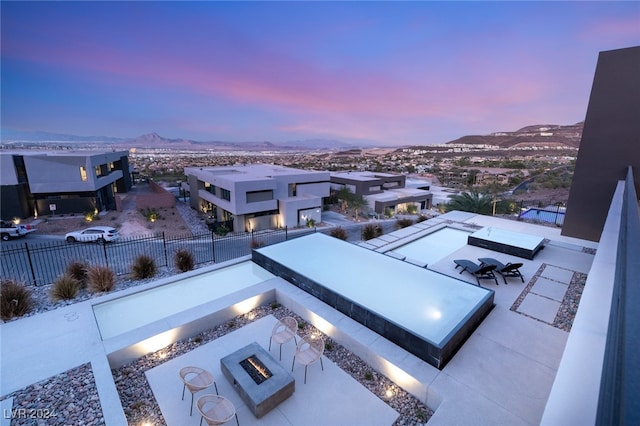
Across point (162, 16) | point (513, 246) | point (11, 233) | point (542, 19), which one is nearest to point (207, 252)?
point (11, 233)

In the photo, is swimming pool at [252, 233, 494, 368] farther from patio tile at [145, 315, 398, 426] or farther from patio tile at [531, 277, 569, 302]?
patio tile at [531, 277, 569, 302]

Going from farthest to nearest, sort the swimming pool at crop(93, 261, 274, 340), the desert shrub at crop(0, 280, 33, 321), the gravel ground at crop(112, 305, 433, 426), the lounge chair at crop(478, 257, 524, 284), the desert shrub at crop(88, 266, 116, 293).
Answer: the desert shrub at crop(88, 266, 116, 293)
the lounge chair at crop(478, 257, 524, 284)
the desert shrub at crop(0, 280, 33, 321)
the swimming pool at crop(93, 261, 274, 340)
the gravel ground at crop(112, 305, 433, 426)

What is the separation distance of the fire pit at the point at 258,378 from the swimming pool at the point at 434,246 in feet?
21.9

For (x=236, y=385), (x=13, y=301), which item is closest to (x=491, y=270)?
(x=236, y=385)

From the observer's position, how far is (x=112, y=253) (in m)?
15.6

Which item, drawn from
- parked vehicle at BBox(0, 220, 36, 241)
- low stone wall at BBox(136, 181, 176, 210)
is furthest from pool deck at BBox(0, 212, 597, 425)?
low stone wall at BBox(136, 181, 176, 210)

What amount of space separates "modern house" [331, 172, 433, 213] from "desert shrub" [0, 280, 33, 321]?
28.4m

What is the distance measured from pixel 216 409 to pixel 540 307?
7537 millimetres

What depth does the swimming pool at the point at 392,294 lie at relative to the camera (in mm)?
5414

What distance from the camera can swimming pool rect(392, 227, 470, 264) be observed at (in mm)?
10418

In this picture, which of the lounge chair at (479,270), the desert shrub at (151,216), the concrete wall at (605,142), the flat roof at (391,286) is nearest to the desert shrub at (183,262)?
the flat roof at (391,286)

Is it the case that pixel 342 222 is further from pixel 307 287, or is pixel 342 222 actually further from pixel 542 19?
pixel 542 19

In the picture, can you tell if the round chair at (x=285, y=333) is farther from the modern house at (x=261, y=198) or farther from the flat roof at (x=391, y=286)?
the modern house at (x=261, y=198)

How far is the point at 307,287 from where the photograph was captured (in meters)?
7.54
